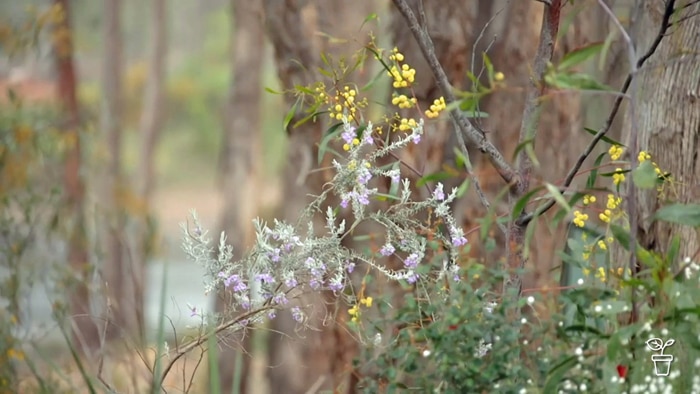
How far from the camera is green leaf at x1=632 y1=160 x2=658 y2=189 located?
69.6 inches

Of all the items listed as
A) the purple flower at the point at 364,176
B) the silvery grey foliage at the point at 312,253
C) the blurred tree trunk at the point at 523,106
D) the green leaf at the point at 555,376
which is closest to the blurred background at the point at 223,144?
the blurred tree trunk at the point at 523,106

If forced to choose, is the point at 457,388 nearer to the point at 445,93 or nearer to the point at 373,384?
the point at 373,384

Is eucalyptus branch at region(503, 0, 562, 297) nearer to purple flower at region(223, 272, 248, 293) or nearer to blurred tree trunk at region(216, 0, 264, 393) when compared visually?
purple flower at region(223, 272, 248, 293)

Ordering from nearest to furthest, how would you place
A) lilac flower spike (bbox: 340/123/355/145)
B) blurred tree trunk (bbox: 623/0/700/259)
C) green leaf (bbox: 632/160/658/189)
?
green leaf (bbox: 632/160/658/189) → lilac flower spike (bbox: 340/123/355/145) → blurred tree trunk (bbox: 623/0/700/259)

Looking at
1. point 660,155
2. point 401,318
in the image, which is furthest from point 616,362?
point 660,155

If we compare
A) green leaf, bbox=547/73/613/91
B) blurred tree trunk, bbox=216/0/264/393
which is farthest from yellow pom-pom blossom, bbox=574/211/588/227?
blurred tree trunk, bbox=216/0/264/393

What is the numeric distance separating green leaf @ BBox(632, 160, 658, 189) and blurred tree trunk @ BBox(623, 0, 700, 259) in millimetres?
1202

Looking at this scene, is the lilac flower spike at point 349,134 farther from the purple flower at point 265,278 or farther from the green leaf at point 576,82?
the green leaf at point 576,82

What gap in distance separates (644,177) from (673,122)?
1453 millimetres

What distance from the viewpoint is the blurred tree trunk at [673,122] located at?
3.05 meters

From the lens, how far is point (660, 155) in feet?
10.4

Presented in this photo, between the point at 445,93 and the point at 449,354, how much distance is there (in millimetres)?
553

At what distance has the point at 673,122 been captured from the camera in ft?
10.4

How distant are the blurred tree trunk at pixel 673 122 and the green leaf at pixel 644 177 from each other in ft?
3.94
